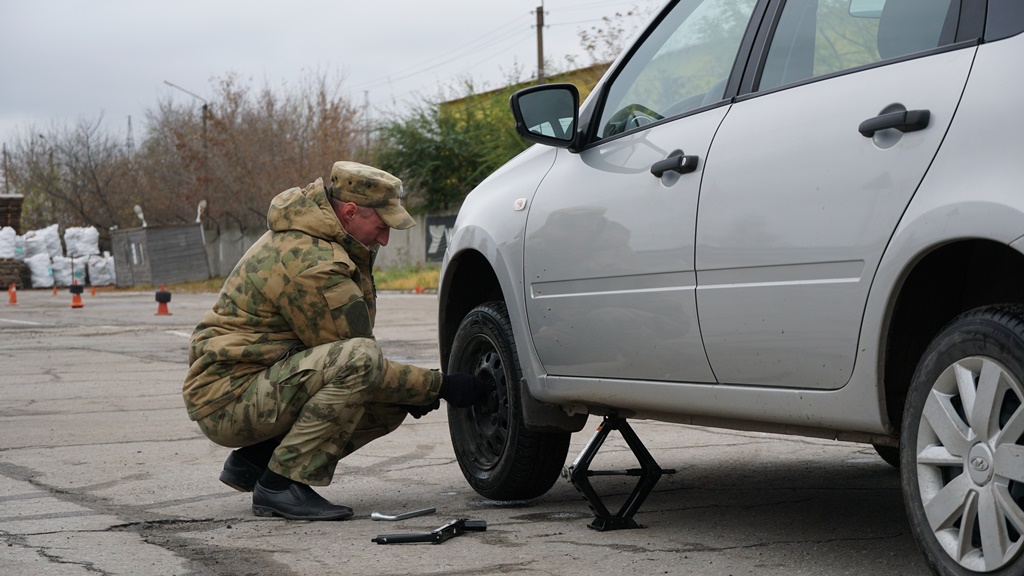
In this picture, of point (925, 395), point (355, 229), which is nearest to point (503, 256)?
point (355, 229)

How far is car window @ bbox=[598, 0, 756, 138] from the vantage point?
12.5 ft

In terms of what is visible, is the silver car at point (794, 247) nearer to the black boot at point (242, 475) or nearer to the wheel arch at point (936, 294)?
the wheel arch at point (936, 294)

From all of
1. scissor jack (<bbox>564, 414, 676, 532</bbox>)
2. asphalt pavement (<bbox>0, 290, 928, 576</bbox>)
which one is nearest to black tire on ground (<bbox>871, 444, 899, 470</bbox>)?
asphalt pavement (<bbox>0, 290, 928, 576</bbox>)

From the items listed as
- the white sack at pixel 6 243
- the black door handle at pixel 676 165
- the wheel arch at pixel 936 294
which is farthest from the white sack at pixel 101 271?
the wheel arch at pixel 936 294

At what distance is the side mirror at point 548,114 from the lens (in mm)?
4379

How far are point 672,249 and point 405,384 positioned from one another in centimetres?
149

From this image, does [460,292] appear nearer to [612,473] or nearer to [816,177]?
[612,473]

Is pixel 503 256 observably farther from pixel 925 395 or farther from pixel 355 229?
pixel 925 395

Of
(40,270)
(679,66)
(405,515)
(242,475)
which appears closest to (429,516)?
(405,515)

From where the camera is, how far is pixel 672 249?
368 centimetres

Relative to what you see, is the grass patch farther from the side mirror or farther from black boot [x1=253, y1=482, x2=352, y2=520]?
the side mirror

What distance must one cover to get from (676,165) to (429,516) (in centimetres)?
173

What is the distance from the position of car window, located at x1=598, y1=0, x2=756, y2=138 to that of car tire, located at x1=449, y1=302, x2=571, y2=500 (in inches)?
36.9

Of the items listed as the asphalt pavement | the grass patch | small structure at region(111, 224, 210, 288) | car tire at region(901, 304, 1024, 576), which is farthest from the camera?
small structure at region(111, 224, 210, 288)
